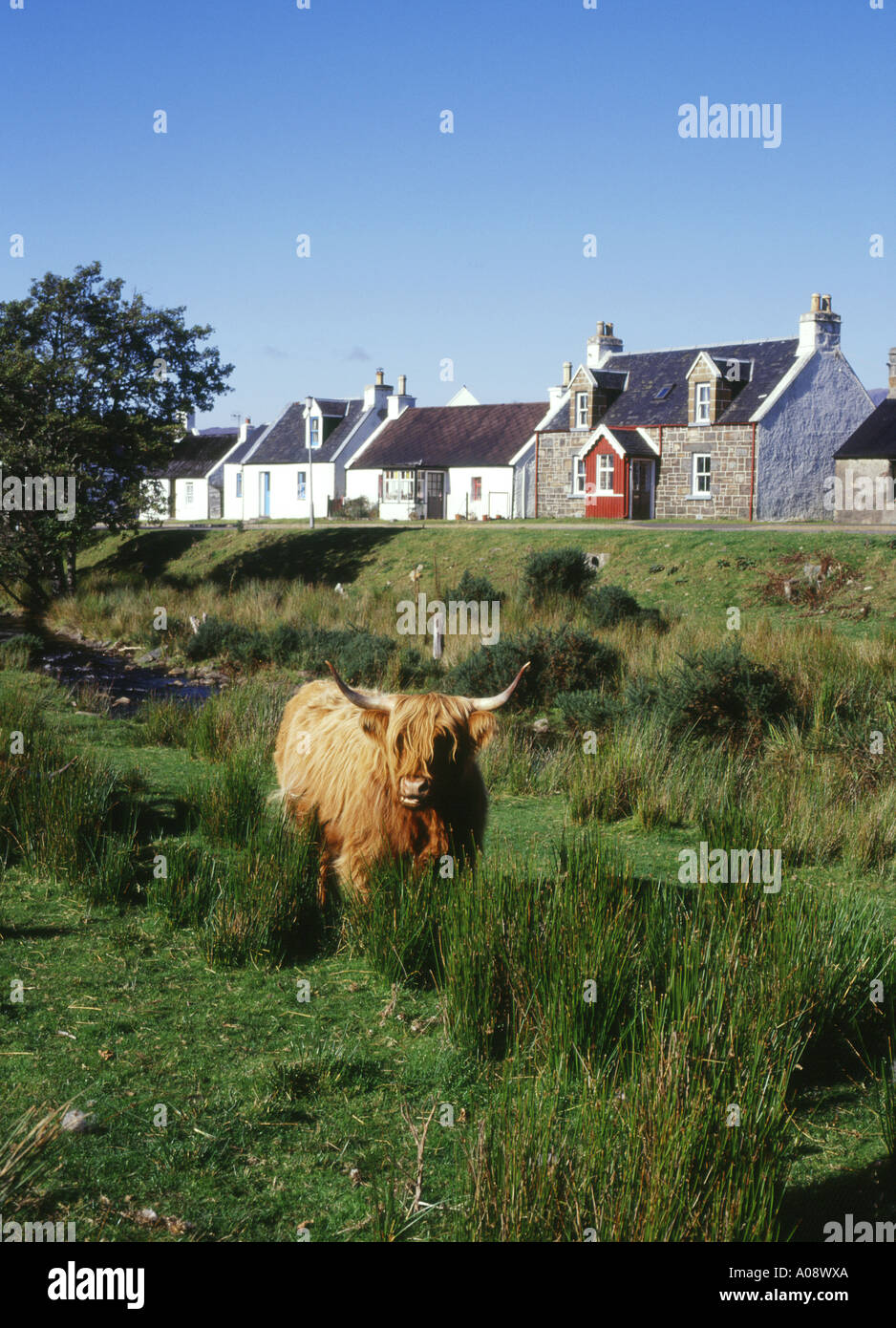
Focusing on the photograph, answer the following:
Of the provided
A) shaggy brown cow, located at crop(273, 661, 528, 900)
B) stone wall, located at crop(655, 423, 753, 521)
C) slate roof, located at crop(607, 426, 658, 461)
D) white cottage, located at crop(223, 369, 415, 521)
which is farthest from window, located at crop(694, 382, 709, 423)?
shaggy brown cow, located at crop(273, 661, 528, 900)

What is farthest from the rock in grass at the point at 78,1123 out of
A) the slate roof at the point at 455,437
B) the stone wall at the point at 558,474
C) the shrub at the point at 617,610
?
the slate roof at the point at 455,437

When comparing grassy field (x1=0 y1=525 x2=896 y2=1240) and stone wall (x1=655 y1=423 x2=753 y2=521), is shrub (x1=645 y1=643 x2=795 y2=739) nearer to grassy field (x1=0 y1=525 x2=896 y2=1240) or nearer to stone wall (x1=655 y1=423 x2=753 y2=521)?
grassy field (x1=0 y1=525 x2=896 y2=1240)

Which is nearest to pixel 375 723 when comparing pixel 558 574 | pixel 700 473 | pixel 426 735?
pixel 426 735

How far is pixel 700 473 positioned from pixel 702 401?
2.41m

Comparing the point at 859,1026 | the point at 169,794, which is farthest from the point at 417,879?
the point at 169,794

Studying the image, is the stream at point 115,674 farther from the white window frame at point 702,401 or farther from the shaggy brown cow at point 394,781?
the white window frame at point 702,401

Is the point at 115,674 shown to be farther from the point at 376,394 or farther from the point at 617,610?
the point at 376,394

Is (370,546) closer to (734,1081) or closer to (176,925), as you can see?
(176,925)

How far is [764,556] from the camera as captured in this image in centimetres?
2295

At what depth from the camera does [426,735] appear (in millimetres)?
5098

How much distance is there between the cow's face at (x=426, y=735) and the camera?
16.7 feet

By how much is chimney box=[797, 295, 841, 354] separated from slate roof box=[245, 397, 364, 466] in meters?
22.6

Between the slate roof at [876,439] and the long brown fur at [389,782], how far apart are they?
29.6 metres
